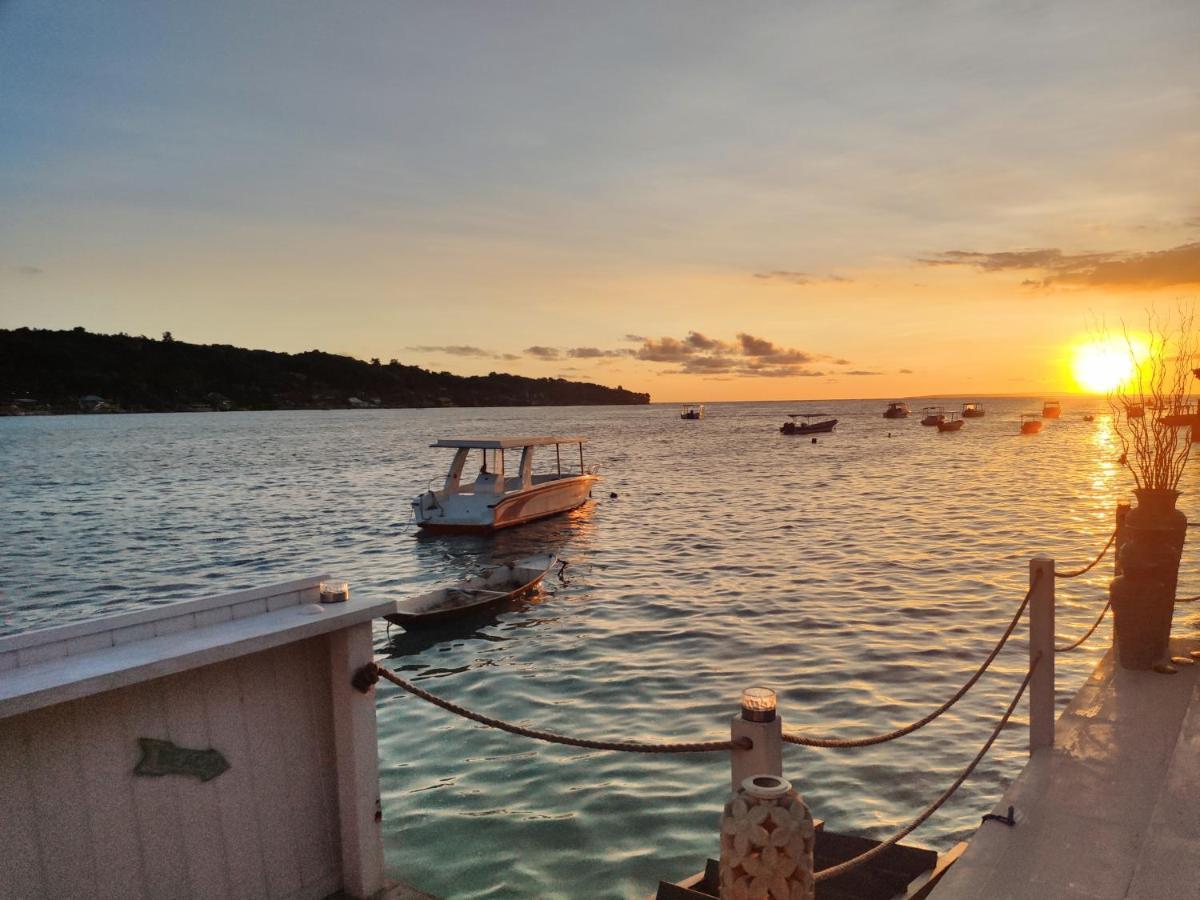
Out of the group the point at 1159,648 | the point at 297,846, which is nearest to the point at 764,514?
the point at 1159,648

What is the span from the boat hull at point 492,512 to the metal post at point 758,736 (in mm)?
26115

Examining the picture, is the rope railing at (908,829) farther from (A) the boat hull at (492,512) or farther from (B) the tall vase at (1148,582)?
(A) the boat hull at (492,512)

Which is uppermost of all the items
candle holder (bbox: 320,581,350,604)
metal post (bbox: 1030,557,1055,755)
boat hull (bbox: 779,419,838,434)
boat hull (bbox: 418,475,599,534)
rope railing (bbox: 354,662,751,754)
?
candle holder (bbox: 320,581,350,604)

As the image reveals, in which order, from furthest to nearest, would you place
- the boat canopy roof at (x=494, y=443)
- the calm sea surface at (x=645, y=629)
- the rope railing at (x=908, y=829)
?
1. the boat canopy roof at (x=494, y=443)
2. the calm sea surface at (x=645, y=629)
3. the rope railing at (x=908, y=829)

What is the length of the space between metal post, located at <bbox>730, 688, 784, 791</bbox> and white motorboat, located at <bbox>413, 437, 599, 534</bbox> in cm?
2443

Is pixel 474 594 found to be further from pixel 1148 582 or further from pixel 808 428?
pixel 808 428

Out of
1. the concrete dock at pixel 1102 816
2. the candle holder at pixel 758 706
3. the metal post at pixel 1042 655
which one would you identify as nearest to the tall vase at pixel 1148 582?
the concrete dock at pixel 1102 816

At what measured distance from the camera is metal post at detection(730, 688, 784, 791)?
10.8 feet

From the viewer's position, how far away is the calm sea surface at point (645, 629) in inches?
316

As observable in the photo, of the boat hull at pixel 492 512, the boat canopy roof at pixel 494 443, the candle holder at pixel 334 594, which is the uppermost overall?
the candle holder at pixel 334 594

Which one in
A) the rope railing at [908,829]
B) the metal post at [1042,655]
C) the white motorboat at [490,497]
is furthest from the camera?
the white motorboat at [490,497]

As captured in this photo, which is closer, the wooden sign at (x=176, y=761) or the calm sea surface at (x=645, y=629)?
the wooden sign at (x=176, y=761)

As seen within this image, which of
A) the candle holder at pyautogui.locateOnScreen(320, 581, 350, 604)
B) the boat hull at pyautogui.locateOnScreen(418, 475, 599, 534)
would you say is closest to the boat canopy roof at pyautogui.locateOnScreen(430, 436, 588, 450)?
the boat hull at pyautogui.locateOnScreen(418, 475, 599, 534)

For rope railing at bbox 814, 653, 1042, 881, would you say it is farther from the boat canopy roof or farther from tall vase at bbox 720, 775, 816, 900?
the boat canopy roof
